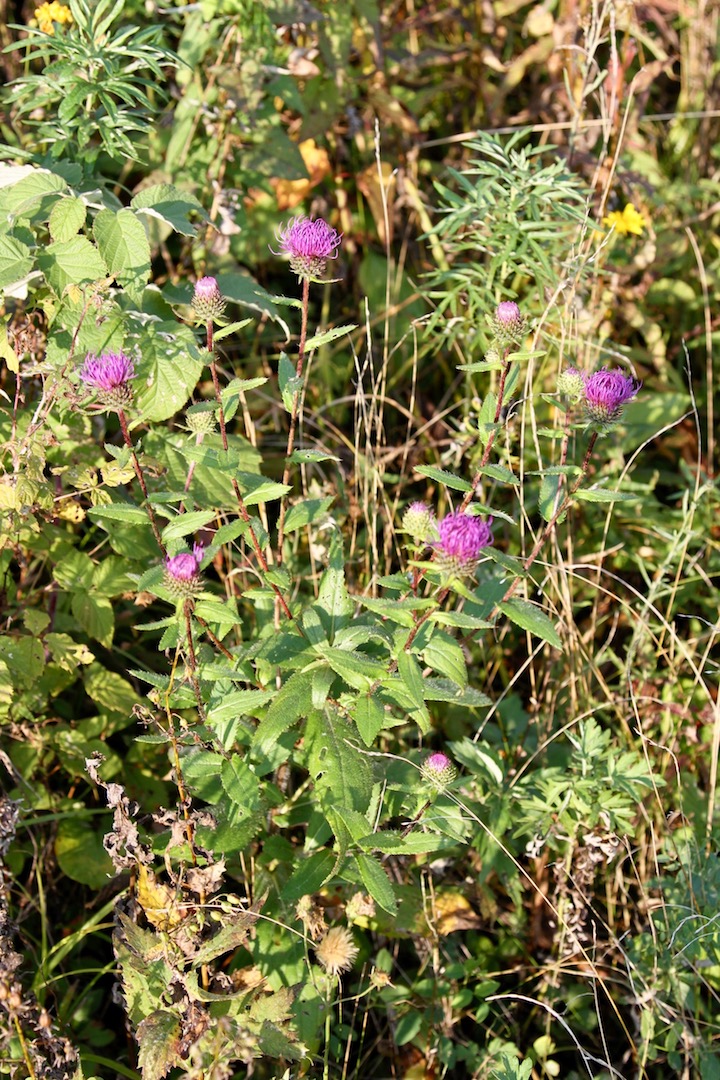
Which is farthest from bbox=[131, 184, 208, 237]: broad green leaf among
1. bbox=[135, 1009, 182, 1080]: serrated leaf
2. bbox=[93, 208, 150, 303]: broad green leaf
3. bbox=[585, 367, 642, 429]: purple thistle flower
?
bbox=[135, 1009, 182, 1080]: serrated leaf

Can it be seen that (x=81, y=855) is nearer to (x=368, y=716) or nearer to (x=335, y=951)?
(x=335, y=951)

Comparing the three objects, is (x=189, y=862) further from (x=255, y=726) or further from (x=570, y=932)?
(x=570, y=932)

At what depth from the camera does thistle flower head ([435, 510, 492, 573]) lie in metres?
1.38

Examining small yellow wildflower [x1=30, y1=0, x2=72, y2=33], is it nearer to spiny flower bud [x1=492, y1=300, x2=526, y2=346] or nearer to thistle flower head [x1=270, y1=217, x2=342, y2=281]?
thistle flower head [x1=270, y1=217, x2=342, y2=281]

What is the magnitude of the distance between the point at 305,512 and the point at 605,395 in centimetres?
51

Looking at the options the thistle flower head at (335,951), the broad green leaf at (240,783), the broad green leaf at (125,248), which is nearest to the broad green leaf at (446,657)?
the broad green leaf at (240,783)

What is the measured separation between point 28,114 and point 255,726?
178 centimetres

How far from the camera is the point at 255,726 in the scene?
1810 millimetres

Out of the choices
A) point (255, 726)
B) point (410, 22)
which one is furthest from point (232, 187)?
point (255, 726)

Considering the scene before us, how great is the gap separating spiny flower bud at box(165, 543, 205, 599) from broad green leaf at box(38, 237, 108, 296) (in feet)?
2.25

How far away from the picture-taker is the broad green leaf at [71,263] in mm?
1922

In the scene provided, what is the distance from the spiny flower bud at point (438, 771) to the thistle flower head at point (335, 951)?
0.28m

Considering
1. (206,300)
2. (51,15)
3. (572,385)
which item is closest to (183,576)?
(206,300)

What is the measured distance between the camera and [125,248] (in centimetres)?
195
